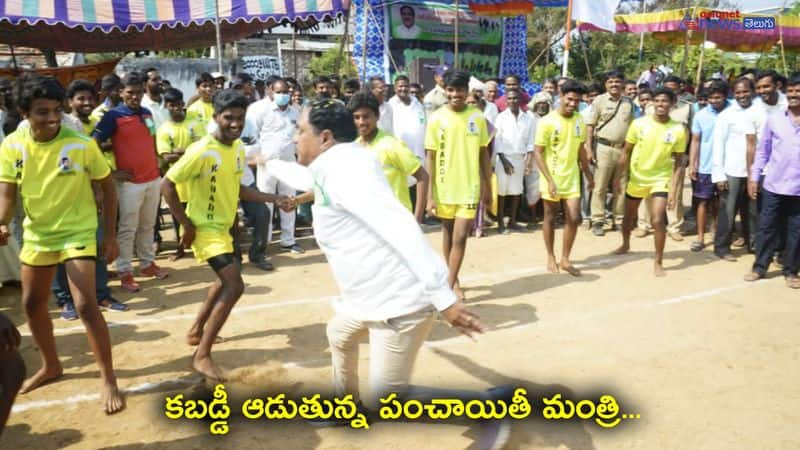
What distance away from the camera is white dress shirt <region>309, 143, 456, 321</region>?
2.53m

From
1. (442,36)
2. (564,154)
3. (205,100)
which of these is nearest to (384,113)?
(205,100)

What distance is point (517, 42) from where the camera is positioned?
18750 mm

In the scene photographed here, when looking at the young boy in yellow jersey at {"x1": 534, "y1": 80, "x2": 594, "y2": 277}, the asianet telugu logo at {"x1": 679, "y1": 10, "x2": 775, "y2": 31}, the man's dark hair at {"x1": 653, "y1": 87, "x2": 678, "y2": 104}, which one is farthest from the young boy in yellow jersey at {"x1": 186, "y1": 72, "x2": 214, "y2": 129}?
the asianet telugu logo at {"x1": 679, "y1": 10, "x2": 775, "y2": 31}

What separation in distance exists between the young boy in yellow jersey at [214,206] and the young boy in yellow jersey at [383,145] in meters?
0.94

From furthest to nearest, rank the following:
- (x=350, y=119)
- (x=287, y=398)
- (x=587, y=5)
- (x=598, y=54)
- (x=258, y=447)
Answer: (x=598, y=54) < (x=587, y=5) < (x=287, y=398) < (x=258, y=447) < (x=350, y=119)

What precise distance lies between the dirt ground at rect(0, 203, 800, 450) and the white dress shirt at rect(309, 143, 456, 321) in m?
1.04

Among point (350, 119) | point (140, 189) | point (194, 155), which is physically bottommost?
point (140, 189)

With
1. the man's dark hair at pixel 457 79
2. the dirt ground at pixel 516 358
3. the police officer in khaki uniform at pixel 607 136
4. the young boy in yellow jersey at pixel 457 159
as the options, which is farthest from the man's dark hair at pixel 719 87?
the man's dark hair at pixel 457 79

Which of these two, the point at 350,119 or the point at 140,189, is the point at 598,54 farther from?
the point at 350,119

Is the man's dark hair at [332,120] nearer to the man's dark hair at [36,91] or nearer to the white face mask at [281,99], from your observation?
the man's dark hair at [36,91]

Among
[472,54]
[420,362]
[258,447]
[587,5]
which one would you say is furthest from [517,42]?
[258,447]

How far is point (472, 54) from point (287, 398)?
51.8 feet

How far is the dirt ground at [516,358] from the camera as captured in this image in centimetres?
342

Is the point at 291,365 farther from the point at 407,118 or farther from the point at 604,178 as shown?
the point at 604,178
